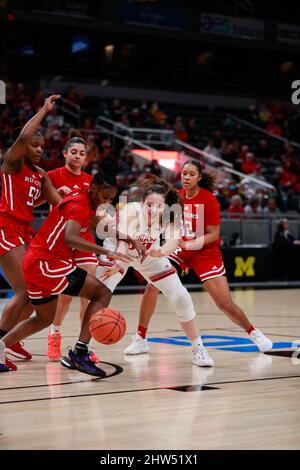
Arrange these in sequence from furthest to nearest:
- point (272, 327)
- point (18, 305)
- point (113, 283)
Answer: point (272, 327)
point (113, 283)
point (18, 305)

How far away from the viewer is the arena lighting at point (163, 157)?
2252 cm

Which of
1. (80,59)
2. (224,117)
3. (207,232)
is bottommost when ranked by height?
(207,232)

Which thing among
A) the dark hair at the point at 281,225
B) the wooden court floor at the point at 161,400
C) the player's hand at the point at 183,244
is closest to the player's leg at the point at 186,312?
the wooden court floor at the point at 161,400

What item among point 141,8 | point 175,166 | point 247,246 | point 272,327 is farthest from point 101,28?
point 272,327

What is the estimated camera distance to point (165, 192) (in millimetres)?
7156

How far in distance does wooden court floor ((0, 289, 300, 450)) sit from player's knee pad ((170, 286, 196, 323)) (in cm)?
41

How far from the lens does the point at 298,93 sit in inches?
1228

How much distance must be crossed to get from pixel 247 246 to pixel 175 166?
485cm

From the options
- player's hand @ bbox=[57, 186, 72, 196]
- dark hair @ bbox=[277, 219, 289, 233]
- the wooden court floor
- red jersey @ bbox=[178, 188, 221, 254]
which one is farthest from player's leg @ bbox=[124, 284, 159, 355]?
dark hair @ bbox=[277, 219, 289, 233]

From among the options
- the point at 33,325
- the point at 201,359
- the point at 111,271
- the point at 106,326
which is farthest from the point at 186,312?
the point at 33,325

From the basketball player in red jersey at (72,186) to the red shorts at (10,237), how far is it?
0.56 meters

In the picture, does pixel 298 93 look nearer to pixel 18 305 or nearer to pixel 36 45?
pixel 36 45

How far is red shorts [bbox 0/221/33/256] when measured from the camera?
23.0 ft

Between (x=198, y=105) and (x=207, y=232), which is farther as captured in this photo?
(x=198, y=105)
